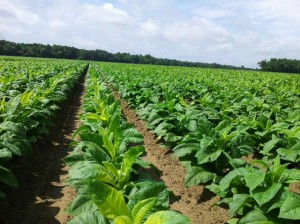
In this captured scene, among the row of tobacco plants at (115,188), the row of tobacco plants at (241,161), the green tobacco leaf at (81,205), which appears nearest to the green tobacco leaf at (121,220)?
the row of tobacco plants at (115,188)

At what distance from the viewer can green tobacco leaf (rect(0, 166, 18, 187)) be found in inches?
120

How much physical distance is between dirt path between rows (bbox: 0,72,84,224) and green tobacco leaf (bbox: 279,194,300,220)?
224 cm

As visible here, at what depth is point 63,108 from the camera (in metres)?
9.84

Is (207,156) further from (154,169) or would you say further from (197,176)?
(154,169)

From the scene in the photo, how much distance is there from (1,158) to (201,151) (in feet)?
7.47

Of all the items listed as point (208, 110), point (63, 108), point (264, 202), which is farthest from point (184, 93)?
point (264, 202)

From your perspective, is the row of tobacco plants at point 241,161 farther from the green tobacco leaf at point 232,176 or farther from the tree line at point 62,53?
the tree line at point 62,53

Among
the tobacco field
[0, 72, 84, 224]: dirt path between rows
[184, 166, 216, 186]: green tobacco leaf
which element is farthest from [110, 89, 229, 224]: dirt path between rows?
[0, 72, 84, 224]: dirt path between rows

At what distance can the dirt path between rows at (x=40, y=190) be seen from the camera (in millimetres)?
3391

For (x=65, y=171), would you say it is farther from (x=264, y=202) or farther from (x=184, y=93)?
Result: (x=184, y=93)

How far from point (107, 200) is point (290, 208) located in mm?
1464

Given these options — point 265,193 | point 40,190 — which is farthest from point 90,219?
point 40,190

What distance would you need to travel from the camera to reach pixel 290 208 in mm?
2387

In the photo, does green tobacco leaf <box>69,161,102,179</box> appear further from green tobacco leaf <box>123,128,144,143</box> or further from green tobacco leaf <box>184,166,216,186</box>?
green tobacco leaf <box>184,166,216,186</box>
